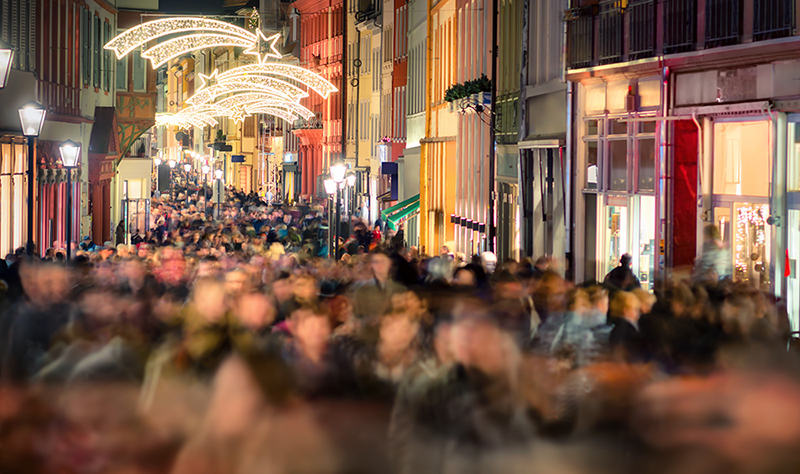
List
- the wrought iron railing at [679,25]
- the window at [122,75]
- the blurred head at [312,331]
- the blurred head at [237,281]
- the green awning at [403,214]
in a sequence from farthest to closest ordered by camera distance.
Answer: the window at [122,75]
the green awning at [403,214]
the wrought iron railing at [679,25]
the blurred head at [237,281]
the blurred head at [312,331]

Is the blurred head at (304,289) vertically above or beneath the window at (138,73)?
beneath

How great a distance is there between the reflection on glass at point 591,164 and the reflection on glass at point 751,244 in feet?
13.7

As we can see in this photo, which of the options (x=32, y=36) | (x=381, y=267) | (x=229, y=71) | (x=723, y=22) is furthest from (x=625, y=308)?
(x=229, y=71)

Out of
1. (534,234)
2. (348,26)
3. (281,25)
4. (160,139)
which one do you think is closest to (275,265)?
(534,234)

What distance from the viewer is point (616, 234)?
1917cm

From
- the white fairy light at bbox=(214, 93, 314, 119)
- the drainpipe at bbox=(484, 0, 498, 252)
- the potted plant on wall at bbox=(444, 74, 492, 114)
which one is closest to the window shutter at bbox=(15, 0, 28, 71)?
the white fairy light at bbox=(214, 93, 314, 119)

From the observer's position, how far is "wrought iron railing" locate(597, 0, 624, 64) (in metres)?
18.5

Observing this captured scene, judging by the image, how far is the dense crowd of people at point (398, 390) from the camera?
5.21m

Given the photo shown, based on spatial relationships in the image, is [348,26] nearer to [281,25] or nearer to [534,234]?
[281,25]

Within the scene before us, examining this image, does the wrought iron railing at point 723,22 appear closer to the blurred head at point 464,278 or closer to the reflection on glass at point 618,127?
the reflection on glass at point 618,127

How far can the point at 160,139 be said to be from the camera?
152 metres

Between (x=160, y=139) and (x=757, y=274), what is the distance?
142 meters

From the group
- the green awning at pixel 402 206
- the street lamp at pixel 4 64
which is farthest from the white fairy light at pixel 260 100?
the street lamp at pixel 4 64

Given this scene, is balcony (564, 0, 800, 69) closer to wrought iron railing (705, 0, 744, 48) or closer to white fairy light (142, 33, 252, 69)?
wrought iron railing (705, 0, 744, 48)
